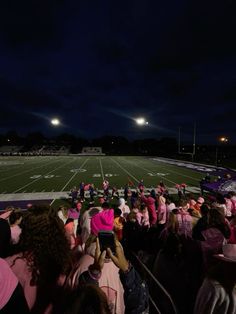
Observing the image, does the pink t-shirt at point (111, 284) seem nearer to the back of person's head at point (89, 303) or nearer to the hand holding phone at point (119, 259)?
the hand holding phone at point (119, 259)

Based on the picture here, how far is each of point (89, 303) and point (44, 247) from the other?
1037 millimetres

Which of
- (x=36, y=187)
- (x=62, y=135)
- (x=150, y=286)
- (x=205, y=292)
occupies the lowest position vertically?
(x=36, y=187)

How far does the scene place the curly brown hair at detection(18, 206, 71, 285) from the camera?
7.88 ft

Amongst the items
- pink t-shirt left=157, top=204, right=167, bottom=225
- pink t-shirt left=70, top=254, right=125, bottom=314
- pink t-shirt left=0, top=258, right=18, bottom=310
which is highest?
pink t-shirt left=0, top=258, right=18, bottom=310

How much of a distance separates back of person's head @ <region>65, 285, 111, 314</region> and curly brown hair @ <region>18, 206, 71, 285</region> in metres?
0.72

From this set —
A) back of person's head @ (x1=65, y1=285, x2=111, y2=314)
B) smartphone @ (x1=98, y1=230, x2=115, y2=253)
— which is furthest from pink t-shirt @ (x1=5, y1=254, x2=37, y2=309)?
smartphone @ (x1=98, y1=230, x2=115, y2=253)

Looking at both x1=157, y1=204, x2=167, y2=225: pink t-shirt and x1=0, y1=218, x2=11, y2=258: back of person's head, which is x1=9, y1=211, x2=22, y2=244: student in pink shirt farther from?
x1=157, y1=204, x2=167, y2=225: pink t-shirt

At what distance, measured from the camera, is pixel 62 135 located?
6624 inches

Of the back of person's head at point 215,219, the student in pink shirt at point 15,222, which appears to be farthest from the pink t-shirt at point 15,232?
the back of person's head at point 215,219

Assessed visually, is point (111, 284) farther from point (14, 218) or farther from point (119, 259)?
point (14, 218)

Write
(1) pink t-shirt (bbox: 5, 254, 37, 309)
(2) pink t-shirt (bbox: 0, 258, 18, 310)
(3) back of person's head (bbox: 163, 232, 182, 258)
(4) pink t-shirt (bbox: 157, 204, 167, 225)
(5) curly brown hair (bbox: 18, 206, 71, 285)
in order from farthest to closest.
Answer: (4) pink t-shirt (bbox: 157, 204, 167, 225) → (3) back of person's head (bbox: 163, 232, 182, 258) → (5) curly brown hair (bbox: 18, 206, 71, 285) → (1) pink t-shirt (bbox: 5, 254, 37, 309) → (2) pink t-shirt (bbox: 0, 258, 18, 310)

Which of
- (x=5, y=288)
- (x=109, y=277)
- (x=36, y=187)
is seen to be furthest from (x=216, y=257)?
(x=36, y=187)

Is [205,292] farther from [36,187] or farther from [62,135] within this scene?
[62,135]

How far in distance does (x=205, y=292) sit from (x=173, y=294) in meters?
1.18
